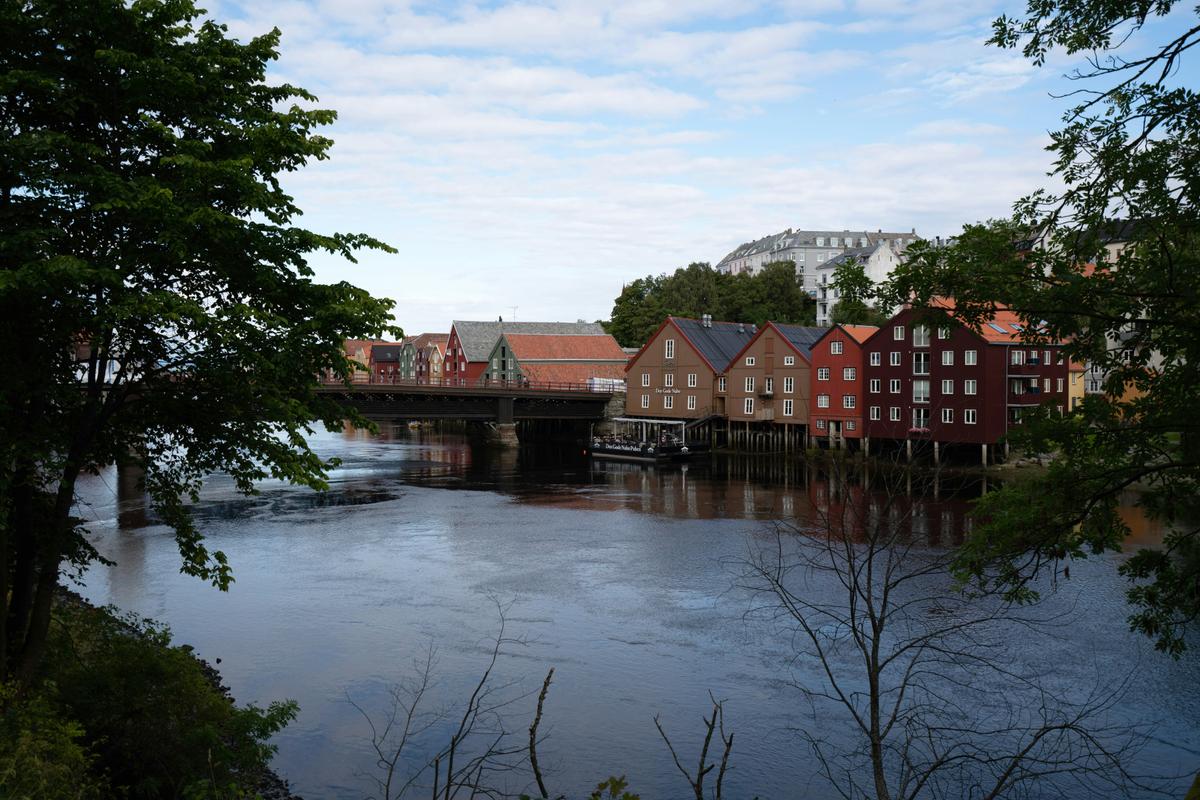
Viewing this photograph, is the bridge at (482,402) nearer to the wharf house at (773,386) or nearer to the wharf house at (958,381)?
the wharf house at (773,386)

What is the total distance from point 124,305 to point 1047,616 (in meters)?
23.1

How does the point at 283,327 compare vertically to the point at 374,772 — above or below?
above

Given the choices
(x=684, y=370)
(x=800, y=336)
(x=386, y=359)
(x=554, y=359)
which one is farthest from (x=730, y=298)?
(x=386, y=359)

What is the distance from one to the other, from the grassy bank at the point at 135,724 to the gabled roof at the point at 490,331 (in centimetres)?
9383

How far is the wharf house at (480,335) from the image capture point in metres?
109

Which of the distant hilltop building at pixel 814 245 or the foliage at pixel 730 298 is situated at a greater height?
the distant hilltop building at pixel 814 245

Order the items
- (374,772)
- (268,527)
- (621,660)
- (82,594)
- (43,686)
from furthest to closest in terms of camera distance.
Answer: (268,527)
(82,594)
(621,660)
(374,772)
(43,686)

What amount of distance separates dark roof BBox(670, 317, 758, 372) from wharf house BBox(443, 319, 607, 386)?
25.4 meters

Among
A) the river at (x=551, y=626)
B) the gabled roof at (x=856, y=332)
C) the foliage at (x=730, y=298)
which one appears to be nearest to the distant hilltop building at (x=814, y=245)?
the foliage at (x=730, y=298)

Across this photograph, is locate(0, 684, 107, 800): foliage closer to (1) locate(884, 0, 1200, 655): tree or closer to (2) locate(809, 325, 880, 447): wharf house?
(1) locate(884, 0, 1200, 655): tree

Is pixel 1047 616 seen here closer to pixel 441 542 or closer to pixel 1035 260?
pixel 1035 260

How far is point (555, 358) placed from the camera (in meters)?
104

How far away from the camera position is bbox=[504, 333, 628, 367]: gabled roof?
103944 millimetres

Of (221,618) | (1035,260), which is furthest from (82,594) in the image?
(1035,260)
